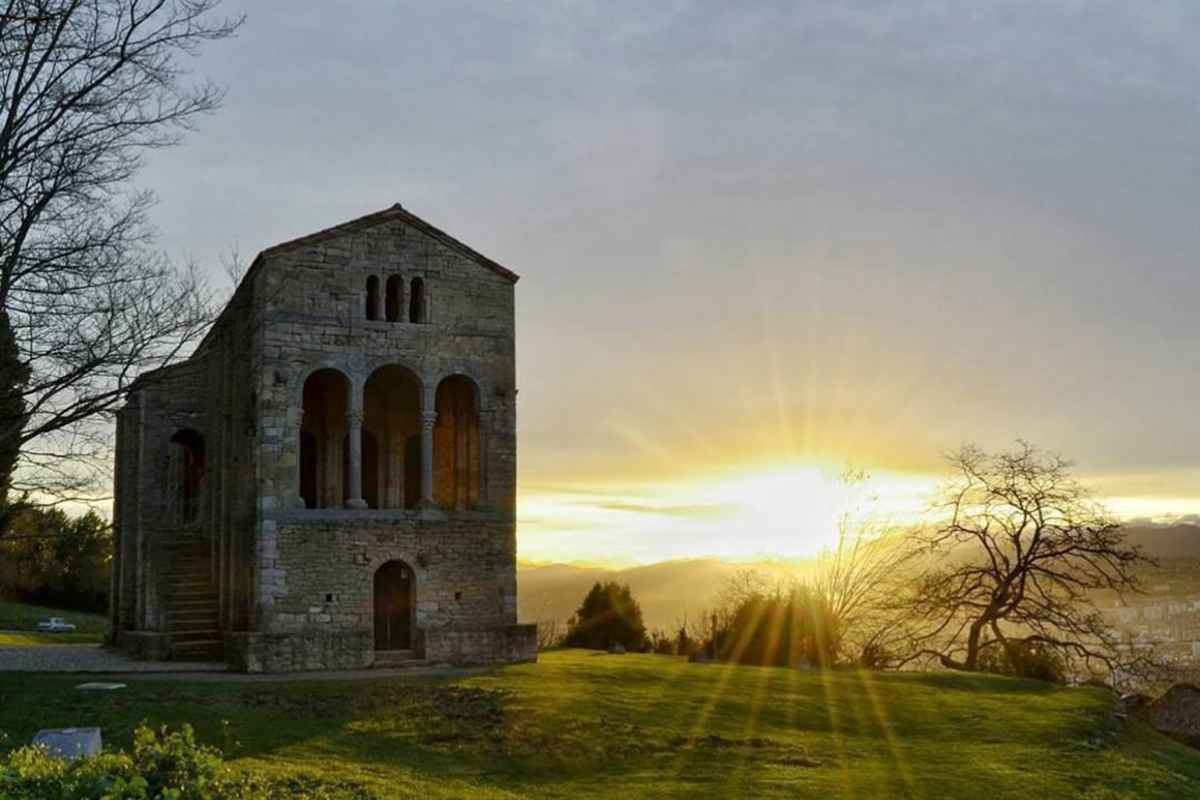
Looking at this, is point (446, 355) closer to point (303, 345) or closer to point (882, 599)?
point (303, 345)

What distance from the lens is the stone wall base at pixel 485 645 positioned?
29938mm

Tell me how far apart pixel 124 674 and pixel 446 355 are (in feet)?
35.7

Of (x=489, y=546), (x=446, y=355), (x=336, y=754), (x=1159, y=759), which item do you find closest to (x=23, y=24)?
(x=336, y=754)

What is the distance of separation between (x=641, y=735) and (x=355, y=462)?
1267 cm

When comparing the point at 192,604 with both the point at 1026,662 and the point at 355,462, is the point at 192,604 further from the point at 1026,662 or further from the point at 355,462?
the point at 1026,662

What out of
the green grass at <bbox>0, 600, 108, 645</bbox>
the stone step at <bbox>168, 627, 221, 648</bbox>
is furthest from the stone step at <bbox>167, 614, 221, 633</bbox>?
the green grass at <bbox>0, 600, 108, 645</bbox>

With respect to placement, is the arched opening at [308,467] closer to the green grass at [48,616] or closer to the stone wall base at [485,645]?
the stone wall base at [485,645]

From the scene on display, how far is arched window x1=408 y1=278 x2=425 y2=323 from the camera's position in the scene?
31391mm

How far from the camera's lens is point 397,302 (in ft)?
103

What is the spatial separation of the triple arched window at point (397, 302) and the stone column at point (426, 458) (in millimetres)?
2543

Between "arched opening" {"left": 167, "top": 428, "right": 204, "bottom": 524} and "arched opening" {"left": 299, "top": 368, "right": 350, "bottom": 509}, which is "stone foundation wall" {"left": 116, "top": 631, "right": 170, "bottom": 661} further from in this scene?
"arched opening" {"left": 299, "top": 368, "right": 350, "bottom": 509}

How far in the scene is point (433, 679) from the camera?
2567cm

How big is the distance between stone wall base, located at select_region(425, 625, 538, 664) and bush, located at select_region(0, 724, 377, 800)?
18713mm

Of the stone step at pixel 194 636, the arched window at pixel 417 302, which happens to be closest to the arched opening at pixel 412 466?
the arched window at pixel 417 302
